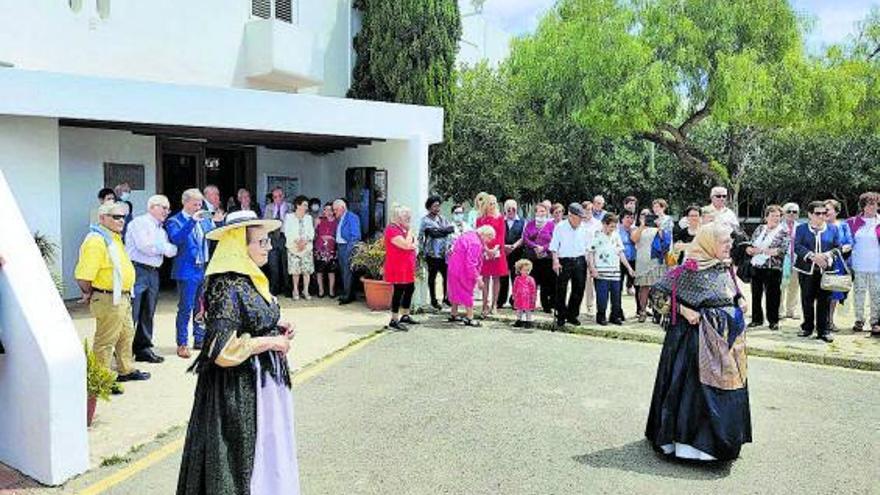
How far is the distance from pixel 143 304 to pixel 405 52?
9.46 m

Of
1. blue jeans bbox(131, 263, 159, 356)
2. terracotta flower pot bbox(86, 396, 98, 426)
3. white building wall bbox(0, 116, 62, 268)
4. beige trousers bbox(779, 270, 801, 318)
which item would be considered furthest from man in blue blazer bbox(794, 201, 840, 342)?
white building wall bbox(0, 116, 62, 268)

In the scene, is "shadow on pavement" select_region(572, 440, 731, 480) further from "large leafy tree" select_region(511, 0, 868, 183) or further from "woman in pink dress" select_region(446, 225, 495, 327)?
"large leafy tree" select_region(511, 0, 868, 183)

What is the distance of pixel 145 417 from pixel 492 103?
52.1 ft

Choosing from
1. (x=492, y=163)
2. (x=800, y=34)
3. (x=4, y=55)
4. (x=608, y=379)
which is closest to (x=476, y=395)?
(x=608, y=379)

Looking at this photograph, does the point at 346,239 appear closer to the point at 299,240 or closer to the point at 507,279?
the point at 299,240

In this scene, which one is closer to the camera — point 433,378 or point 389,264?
point 433,378

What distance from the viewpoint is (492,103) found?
67.4 ft

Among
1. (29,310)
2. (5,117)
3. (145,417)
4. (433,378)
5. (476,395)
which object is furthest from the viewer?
(5,117)

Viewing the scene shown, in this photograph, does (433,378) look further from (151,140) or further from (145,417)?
(151,140)

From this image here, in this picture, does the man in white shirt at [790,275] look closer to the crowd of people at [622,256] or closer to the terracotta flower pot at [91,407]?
the crowd of people at [622,256]

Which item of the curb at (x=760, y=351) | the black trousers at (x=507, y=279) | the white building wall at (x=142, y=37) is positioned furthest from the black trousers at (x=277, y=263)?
the curb at (x=760, y=351)

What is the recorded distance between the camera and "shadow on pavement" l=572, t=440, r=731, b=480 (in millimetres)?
5125

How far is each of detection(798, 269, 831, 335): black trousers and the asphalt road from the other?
1454 millimetres

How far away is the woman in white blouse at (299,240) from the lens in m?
12.2
